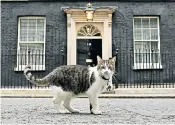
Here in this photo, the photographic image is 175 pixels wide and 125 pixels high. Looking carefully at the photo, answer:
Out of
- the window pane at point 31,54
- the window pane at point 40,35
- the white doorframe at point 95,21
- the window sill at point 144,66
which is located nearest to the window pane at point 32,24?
the window pane at point 40,35

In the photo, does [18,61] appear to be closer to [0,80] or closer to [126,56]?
[0,80]

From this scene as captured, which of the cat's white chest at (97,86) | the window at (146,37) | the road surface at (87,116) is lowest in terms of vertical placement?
the road surface at (87,116)

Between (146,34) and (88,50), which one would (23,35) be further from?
(146,34)

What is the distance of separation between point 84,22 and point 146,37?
3471mm

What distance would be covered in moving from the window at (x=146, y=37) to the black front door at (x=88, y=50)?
6.63ft

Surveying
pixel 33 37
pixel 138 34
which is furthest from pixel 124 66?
pixel 33 37

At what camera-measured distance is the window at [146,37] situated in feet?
60.2

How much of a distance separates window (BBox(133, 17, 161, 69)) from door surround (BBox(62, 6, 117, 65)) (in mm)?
1499

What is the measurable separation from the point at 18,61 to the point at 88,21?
13.9 feet

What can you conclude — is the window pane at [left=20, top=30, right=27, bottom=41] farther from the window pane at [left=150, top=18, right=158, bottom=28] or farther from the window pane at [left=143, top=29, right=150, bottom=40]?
the window pane at [left=150, top=18, right=158, bottom=28]

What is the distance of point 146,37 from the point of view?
1903cm

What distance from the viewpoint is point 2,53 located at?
18.6 metres

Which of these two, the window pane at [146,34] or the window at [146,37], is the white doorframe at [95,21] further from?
the window pane at [146,34]

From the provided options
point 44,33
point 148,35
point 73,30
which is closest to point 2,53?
point 44,33
